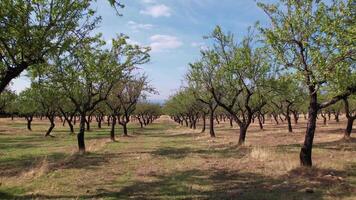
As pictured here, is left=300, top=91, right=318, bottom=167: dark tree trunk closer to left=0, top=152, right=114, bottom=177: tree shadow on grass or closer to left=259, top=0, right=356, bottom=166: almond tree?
left=259, top=0, right=356, bottom=166: almond tree

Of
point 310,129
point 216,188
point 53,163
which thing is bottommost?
point 216,188

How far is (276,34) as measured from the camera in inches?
787

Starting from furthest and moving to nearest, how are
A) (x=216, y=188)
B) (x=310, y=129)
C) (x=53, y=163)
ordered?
(x=53, y=163) → (x=310, y=129) → (x=216, y=188)

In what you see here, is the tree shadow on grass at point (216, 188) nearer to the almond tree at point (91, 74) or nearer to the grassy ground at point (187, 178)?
the grassy ground at point (187, 178)

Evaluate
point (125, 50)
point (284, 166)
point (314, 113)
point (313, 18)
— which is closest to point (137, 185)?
point (284, 166)

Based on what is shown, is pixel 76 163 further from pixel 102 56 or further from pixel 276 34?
pixel 276 34

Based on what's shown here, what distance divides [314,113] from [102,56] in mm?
18143

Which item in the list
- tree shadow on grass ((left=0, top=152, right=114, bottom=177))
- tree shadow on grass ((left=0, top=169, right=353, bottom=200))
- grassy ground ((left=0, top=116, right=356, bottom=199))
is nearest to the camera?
tree shadow on grass ((left=0, top=169, right=353, bottom=200))

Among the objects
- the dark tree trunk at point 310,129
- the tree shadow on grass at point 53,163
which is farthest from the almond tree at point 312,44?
the tree shadow on grass at point 53,163

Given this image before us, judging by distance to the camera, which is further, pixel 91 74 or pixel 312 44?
pixel 91 74

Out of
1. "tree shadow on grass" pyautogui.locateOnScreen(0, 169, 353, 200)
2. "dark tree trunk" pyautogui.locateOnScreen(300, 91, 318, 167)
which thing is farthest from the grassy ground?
"dark tree trunk" pyautogui.locateOnScreen(300, 91, 318, 167)

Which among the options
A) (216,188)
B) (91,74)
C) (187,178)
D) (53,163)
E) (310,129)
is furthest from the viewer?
(91,74)

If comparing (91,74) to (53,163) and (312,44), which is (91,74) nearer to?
(53,163)

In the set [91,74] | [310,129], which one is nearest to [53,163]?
[91,74]
